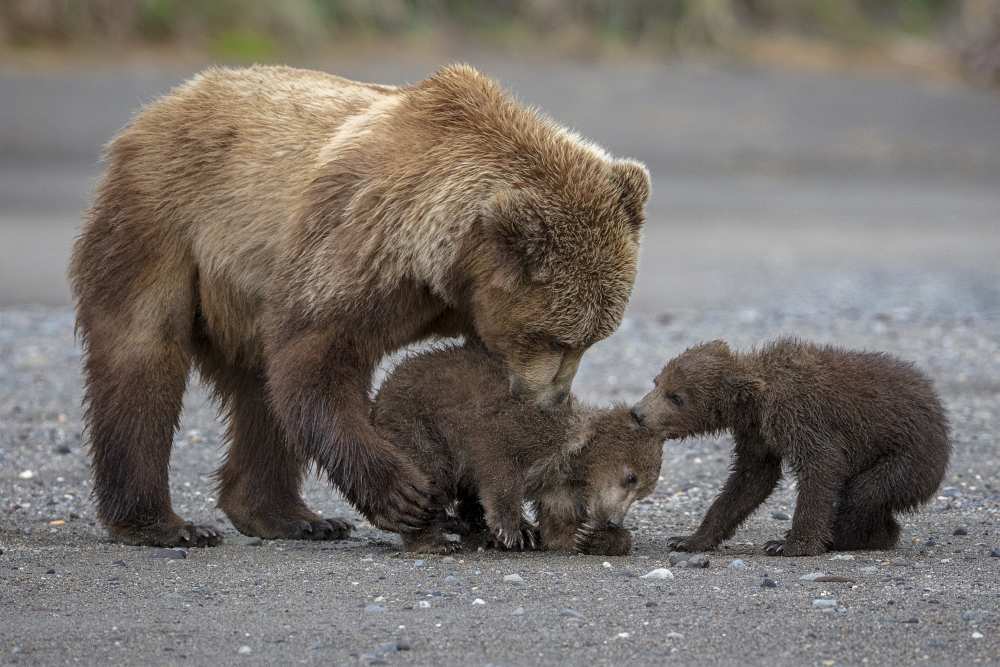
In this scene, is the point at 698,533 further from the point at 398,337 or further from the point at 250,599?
the point at 250,599

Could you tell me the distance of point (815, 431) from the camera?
737cm

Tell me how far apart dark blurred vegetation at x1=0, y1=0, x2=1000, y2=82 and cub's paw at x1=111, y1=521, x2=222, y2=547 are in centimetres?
2132

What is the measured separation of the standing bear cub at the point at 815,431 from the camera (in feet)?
24.2

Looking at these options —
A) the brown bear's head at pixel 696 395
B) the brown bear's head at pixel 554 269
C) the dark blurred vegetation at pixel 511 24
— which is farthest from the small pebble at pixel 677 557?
the dark blurred vegetation at pixel 511 24

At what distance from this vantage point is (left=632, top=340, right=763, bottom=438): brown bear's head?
755 cm

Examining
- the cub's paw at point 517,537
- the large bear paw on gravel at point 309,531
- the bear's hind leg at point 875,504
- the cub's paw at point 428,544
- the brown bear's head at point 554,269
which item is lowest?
the large bear paw on gravel at point 309,531

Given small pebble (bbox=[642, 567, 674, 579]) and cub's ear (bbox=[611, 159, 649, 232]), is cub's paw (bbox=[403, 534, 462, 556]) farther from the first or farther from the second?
cub's ear (bbox=[611, 159, 649, 232])

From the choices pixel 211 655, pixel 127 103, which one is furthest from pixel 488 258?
pixel 127 103

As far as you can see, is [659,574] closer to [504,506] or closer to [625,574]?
[625,574]

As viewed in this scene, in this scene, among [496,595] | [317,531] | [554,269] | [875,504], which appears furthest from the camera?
[317,531]

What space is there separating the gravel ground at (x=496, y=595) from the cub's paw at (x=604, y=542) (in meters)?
0.10

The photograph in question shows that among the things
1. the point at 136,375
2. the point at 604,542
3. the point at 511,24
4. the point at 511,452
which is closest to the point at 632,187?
the point at 511,452

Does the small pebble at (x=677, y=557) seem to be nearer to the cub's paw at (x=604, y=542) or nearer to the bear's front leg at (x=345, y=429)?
the cub's paw at (x=604, y=542)

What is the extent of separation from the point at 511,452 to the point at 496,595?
899mm
